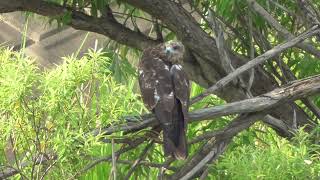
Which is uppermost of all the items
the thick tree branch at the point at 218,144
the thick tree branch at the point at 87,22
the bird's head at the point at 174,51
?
the thick tree branch at the point at 87,22

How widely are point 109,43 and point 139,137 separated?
1574 millimetres

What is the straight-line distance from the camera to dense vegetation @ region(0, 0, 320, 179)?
2.87 m

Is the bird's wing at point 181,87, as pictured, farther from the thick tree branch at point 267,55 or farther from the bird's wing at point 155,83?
the thick tree branch at point 267,55

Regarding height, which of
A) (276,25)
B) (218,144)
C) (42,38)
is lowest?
(218,144)

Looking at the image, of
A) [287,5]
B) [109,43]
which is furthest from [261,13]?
[109,43]

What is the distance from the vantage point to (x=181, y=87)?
3.70 meters

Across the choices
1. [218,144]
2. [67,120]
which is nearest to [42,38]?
[218,144]

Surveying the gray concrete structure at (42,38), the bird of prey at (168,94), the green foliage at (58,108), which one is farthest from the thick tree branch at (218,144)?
the gray concrete structure at (42,38)

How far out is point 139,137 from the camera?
3482 millimetres

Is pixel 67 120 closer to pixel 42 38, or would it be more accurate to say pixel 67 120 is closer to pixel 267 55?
pixel 267 55

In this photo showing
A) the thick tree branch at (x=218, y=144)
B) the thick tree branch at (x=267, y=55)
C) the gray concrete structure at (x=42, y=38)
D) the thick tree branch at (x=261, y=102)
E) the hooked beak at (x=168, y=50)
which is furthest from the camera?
the gray concrete structure at (x=42, y=38)

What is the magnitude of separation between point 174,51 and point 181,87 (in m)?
0.42

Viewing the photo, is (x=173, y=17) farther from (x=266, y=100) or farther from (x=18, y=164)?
(x=18, y=164)

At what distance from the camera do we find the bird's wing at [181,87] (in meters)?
3.57
